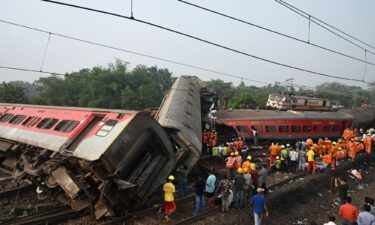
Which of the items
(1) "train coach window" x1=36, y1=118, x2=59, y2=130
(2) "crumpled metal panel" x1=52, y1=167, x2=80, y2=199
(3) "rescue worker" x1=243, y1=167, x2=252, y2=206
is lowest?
(3) "rescue worker" x1=243, y1=167, x2=252, y2=206

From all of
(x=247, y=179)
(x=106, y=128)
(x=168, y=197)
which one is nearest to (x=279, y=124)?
(x=247, y=179)

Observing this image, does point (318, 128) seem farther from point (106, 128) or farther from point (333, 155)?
point (106, 128)

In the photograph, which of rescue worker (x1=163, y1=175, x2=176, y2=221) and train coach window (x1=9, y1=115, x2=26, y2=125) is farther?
train coach window (x1=9, y1=115, x2=26, y2=125)

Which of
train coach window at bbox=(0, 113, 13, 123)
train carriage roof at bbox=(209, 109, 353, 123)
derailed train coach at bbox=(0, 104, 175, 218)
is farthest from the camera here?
train carriage roof at bbox=(209, 109, 353, 123)

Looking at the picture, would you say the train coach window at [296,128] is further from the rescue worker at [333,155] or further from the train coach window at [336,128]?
the rescue worker at [333,155]

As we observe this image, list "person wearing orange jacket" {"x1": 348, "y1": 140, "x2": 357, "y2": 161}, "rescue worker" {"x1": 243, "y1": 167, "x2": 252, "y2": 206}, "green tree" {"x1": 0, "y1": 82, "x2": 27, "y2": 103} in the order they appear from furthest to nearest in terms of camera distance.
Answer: "green tree" {"x1": 0, "y1": 82, "x2": 27, "y2": 103} → "person wearing orange jacket" {"x1": 348, "y1": 140, "x2": 357, "y2": 161} → "rescue worker" {"x1": 243, "y1": 167, "x2": 252, "y2": 206}

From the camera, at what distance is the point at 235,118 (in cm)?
2448

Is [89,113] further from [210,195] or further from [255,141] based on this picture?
[255,141]

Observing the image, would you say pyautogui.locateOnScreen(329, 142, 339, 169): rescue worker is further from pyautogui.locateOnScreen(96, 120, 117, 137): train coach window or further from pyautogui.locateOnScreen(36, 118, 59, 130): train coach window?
pyautogui.locateOnScreen(36, 118, 59, 130): train coach window

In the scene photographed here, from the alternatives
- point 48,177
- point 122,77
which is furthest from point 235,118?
point 122,77

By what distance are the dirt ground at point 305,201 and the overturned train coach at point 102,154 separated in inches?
91.9

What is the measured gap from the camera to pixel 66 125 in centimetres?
1155

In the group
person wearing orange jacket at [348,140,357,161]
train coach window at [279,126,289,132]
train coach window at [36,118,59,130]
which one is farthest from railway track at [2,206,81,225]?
train coach window at [279,126,289,132]

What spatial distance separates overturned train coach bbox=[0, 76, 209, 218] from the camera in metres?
9.17
